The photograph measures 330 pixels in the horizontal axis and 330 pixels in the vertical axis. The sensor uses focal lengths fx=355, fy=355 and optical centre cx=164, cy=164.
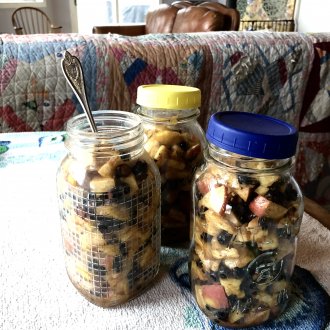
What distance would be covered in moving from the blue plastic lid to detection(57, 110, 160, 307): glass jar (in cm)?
8

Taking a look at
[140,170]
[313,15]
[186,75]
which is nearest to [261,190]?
[140,170]

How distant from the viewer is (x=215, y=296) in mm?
326

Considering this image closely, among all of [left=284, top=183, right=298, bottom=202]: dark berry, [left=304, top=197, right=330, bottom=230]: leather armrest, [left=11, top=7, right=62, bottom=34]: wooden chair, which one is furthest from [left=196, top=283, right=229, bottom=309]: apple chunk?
[left=11, top=7, right=62, bottom=34]: wooden chair

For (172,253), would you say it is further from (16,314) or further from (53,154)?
(53,154)

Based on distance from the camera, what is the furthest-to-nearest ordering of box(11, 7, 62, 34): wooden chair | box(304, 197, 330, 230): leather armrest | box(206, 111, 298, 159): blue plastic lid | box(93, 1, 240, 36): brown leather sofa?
box(11, 7, 62, 34): wooden chair < box(93, 1, 240, 36): brown leather sofa < box(304, 197, 330, 230): leather armrest < box(206, 111, 298, 159): blue plastic lid

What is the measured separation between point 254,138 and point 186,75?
35.7 inches

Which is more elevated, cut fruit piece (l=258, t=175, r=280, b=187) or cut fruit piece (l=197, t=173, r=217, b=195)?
cut fruit piece (l=258, t=175, r=280, b=187)

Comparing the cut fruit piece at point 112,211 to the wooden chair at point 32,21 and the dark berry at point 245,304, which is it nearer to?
the dark berry at point 245,304

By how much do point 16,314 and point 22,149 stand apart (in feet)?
1.42

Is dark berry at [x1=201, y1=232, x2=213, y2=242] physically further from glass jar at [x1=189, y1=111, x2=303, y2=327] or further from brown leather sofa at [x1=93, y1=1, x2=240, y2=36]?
brown leather sofa at [x1=93, y1=1, x2=240, y2=36]

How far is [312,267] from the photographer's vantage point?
1.33 ft

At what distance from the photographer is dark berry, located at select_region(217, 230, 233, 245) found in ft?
1.01

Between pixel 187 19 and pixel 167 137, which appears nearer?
pixel 167 137

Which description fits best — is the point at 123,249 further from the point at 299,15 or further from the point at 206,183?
the point at 299,15
